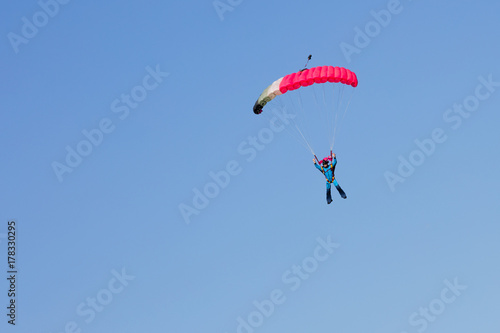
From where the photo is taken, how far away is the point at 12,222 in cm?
5131

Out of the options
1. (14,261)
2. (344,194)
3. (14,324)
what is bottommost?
(344,194)

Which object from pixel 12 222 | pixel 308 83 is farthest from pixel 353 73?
pixel 12 222

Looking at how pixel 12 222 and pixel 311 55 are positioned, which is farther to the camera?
pixel 12 222

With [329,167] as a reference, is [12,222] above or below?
above

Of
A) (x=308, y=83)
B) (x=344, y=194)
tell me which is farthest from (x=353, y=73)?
(x=344, y=194)

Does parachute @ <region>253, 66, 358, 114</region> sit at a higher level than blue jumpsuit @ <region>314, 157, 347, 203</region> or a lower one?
higher

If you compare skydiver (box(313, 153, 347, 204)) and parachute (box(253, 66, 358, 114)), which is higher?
parachute (box(253, 66, 358, 114))

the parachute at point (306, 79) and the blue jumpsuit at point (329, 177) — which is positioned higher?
the parachute at point (306, 79)

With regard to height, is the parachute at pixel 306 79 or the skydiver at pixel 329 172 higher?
the parachute at pixel 306 79

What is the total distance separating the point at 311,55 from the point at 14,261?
59.9 ft

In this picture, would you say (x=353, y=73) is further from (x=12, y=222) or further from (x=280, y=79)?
(x=12, y=222)

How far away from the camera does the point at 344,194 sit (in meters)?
48.0

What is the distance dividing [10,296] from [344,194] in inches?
690

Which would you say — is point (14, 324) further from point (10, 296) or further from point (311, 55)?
point (311, 55)
